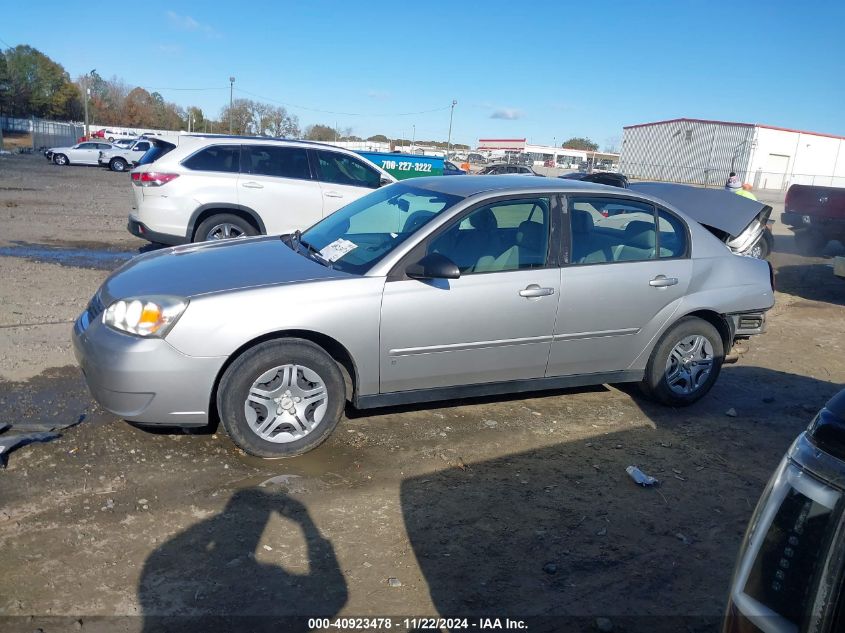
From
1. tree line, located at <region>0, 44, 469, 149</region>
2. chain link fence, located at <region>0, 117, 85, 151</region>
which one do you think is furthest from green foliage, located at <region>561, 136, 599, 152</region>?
chain link fence, located at <region>0, 117, 85, 151</region>

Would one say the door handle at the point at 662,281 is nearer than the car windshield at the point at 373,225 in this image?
No

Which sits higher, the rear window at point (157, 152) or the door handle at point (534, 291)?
the rear window at point (157, 152)

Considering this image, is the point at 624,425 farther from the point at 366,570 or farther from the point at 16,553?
the point at 16,553

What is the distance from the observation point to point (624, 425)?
17.3 ft

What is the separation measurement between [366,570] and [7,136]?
6886cm

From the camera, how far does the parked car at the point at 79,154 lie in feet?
118

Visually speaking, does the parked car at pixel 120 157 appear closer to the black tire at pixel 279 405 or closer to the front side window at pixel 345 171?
the front side window at pixel 345 171

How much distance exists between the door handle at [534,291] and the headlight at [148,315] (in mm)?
2184

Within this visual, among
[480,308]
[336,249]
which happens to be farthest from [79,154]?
[480,308]

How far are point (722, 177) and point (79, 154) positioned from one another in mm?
42352

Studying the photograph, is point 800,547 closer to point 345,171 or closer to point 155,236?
point 155,236

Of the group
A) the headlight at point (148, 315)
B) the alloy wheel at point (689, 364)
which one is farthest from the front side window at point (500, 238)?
the headlight at point (148, 315)

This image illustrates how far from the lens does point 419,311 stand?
445 cm

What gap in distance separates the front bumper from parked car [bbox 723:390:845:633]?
10.2 ft
